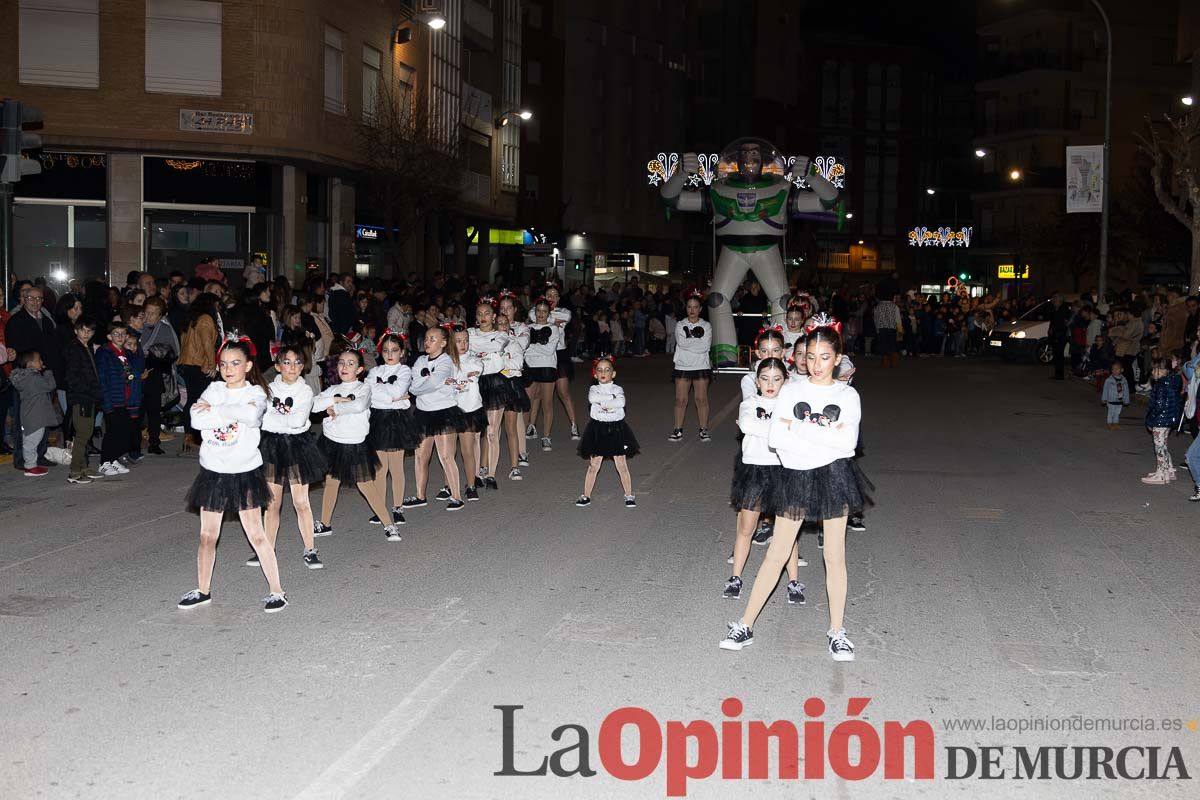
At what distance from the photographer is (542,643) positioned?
284 inches

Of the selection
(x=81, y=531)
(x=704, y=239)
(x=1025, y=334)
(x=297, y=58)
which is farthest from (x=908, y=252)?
(x=81, y=531)

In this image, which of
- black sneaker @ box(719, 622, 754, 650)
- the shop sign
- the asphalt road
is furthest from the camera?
the shop sign

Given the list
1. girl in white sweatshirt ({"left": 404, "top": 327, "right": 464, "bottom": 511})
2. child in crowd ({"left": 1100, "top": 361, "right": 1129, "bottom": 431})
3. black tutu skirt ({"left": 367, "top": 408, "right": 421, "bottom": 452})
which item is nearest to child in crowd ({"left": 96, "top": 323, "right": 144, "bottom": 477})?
girl in white sweatshirt ({"left": 404, "top": 327, "right": 464, "bottom": 511})

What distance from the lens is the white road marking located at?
5.10 metres

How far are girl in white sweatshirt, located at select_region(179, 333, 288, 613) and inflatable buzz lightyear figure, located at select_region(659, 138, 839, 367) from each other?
17.5 meters

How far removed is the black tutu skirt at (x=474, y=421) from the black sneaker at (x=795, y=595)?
161 inches

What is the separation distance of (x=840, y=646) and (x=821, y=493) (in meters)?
0.80

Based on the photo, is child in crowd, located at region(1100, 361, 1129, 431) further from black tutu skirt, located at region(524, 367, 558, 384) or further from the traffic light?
the traffic light

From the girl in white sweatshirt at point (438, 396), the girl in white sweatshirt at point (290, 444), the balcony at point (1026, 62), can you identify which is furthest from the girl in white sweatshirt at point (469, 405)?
the balcony at point (1026, 62)

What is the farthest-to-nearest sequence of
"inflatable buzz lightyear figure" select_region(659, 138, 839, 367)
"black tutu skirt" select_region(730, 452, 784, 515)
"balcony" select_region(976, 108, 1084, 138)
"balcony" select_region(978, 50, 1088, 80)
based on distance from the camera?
1. "balcony" select_region(976, 108, 1084, 138)
2. "balcony" select_region(978, 50, 1088, 80)
3. "inflatable buzz lightyear figure" select_region(659, 138, 839, 367)
4. "black tutu skirt" select_region(730, 452, 784, 515)

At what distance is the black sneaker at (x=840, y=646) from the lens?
6.94 meters

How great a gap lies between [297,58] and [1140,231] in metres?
31.8

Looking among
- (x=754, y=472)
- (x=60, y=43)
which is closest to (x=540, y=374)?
(x=754, y=472)

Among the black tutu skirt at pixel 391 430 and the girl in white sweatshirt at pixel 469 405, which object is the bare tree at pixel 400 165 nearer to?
the girl in white sweatshirt at pixel 469 405
